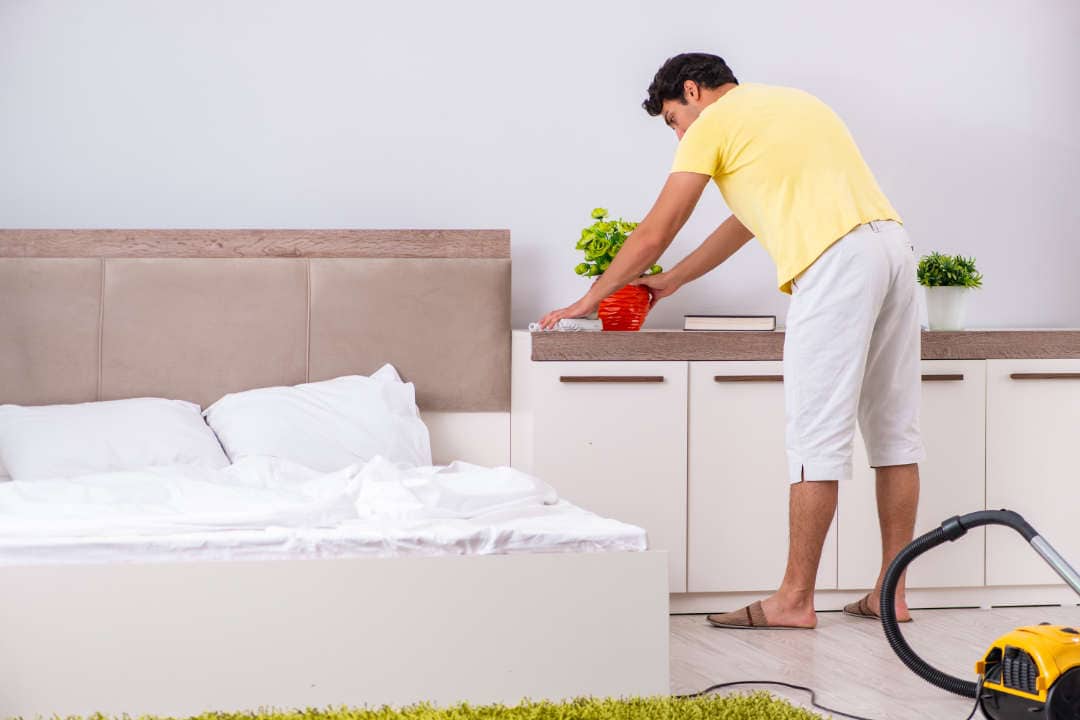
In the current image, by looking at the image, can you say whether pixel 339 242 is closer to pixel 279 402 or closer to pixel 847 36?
pixel 279 402

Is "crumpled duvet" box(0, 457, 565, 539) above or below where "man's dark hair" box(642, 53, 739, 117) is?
below

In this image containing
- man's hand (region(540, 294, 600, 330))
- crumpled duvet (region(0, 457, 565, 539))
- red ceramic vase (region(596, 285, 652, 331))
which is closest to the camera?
crumpled duvet (region(0, 457, 565, 539))

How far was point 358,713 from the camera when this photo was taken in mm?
1839

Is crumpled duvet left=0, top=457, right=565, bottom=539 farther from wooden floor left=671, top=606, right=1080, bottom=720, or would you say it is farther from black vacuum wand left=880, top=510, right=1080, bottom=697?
black vacuum wand left=880, top=510, right=1080, bottom=697

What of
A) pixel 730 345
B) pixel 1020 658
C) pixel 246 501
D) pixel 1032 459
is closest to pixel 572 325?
pixel 730 345

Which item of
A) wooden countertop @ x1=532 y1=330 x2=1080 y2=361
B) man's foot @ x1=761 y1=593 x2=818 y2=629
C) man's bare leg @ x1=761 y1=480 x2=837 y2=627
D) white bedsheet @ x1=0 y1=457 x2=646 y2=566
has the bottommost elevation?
man's foot @ x1=761 y1=593 x2=818 y2=629

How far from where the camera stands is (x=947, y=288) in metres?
3.33

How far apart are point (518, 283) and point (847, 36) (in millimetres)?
1304

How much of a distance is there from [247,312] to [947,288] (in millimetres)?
1940

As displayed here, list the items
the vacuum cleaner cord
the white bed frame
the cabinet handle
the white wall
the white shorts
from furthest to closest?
the white wall < the cabinet handle < the white shorts < the vacuum cleaner cord < the white bed frame

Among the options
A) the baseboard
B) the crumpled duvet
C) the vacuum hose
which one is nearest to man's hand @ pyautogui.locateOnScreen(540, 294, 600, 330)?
the crumpled duvet

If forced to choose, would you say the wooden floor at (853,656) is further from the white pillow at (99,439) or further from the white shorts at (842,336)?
the white pillow at (99,439)

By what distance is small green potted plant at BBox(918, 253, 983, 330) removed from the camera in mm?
3334

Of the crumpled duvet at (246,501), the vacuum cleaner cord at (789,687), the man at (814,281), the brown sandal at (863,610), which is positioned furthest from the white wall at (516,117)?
the vacuum cleaner cord at (789,687)
